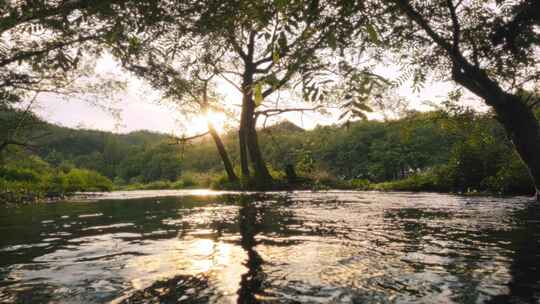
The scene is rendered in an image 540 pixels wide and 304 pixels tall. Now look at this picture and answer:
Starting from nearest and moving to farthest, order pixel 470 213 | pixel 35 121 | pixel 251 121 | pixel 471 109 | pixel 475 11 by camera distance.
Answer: pixel 470 213 < pixel 475 11 < pixel 471 109 < pixel 35 121 < pixel 251 121

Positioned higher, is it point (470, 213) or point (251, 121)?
point (251, 121)

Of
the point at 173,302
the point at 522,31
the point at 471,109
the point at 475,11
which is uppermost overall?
the point at 475,11

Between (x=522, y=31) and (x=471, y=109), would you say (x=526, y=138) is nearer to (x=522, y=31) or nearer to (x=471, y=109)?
(x=522, y=31)

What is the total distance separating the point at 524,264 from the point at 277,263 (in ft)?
9.06

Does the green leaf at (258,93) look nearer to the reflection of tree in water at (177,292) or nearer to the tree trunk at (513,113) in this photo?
the reflection of tree in water at (177,292)

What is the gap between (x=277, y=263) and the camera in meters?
4.22

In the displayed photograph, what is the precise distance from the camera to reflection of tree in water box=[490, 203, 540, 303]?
3023 mm

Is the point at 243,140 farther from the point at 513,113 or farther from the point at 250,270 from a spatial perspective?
the point at 250,270

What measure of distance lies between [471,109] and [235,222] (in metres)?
8.48

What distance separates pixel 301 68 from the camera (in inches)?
99.3

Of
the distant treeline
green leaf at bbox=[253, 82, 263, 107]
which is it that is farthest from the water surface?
green leaf at bbox=[253, 82, 263, 107]

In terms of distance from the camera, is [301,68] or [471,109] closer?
[301,68]

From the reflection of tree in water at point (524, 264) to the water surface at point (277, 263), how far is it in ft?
0.04

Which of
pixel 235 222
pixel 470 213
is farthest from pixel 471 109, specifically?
pixel 235 222
